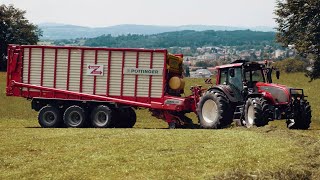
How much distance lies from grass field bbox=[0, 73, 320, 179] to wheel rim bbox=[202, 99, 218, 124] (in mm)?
4133

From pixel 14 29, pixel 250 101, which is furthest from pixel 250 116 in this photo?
pixel 14 29

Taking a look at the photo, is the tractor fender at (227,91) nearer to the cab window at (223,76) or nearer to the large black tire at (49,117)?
the cab window at (223,76)

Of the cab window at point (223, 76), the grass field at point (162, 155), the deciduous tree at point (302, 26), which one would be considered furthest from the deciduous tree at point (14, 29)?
the grass field at point (162, 155)

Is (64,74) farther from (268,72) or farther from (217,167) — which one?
(217,167)

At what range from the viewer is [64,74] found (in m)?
26.0

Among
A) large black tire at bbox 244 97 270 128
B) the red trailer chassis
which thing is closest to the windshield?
large black tire at bbox 244 97 270 128

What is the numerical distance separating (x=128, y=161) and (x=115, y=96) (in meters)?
12.0

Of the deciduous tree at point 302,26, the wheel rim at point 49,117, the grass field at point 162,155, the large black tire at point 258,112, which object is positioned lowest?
the wheel rim at point 49,117

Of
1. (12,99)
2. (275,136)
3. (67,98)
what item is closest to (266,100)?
(275,136)

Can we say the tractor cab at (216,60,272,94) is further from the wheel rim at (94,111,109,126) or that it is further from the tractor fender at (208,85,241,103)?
the wheel rim at (94,111,109,126)

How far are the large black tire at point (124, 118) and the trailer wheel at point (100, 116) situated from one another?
23.6 inches

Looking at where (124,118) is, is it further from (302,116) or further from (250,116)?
(302,116)

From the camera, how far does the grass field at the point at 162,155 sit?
12.3 meters

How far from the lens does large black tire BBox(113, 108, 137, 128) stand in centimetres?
2584
